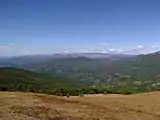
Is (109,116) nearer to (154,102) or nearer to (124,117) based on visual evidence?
(124,117)

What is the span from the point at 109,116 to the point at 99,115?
50.1 inches

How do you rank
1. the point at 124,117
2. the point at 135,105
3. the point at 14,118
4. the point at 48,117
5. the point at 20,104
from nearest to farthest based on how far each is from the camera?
the point at 14,118, the point at 48,117, the point at 20,104, the point at 124,117, the point at 135,105

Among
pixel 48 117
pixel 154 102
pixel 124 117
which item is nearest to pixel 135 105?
pixel 154 102

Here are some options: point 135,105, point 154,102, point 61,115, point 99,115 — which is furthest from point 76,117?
point 154,102

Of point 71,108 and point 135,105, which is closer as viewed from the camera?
point 71,108

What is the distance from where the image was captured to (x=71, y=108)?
3394 cm

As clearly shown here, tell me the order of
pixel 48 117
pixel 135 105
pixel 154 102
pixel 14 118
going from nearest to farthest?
pixel 14 118, pixel 48 117, pixel 135 105, pixel 154 102

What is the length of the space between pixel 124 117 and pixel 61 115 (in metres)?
8.12

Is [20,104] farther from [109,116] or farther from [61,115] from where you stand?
[109,116]

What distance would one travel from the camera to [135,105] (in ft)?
151

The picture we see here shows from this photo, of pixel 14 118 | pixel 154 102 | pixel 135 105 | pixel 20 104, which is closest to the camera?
pixel 14 118

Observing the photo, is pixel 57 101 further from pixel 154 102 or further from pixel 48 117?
pixel 154 102

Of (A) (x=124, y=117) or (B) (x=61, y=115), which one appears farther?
(A) (x=124, y=117)

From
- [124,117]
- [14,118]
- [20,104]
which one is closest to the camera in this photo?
[14,118]
